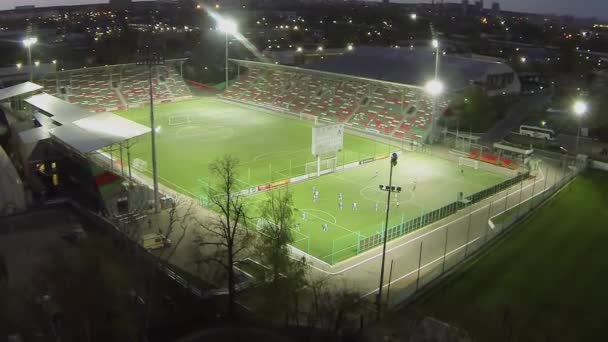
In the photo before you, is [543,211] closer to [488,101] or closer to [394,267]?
[394,267]

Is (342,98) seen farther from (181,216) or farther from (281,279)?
(281,279)

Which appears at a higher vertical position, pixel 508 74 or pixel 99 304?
pixel 508 74

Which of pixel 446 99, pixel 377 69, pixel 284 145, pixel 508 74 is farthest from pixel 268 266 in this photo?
pixel 508 74

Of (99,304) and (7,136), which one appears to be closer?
(99,304)

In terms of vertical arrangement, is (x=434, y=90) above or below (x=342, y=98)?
above

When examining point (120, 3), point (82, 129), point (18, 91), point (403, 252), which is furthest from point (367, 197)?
point (120, 3)

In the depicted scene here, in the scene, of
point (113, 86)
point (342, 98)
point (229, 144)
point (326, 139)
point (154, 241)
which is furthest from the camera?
point (113, 86)

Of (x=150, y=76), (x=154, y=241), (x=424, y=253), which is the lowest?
(x=424, y=253)
